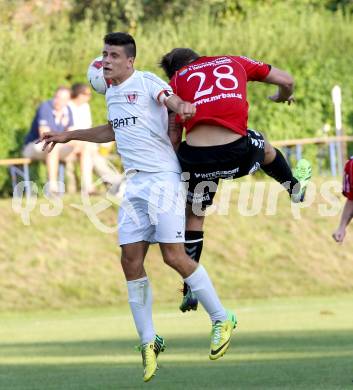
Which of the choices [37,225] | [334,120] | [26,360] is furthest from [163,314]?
[334,120]

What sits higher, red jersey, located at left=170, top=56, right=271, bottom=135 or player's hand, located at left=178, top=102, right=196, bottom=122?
player's hand, located at left=178, top=102, right=196, bottom=122

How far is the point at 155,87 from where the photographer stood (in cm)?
1043

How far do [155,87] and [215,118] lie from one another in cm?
52

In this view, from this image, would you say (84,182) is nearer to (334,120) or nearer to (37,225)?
(37,225)

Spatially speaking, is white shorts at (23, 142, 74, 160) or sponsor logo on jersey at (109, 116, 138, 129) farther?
white shorts at (23, 142, 74, 160)

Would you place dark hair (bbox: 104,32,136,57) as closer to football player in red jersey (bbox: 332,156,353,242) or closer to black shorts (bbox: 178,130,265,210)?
black shorts (bbox: 178,130,265,210)

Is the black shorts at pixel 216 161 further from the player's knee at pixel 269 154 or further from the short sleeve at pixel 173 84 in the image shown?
the short sleeve at pixel 173 84

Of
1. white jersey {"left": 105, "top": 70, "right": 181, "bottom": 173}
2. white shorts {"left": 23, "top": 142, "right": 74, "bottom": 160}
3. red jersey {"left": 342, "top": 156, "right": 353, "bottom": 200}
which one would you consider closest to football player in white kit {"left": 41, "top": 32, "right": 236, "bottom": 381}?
white jersey {"left": 105, "top": 70, "right": 181, "bottom": 173}

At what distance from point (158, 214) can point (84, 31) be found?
1457cm

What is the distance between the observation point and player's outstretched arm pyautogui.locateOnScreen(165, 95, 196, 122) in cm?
970

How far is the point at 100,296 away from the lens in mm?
19812

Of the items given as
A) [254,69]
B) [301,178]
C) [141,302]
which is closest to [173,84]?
[254,69]

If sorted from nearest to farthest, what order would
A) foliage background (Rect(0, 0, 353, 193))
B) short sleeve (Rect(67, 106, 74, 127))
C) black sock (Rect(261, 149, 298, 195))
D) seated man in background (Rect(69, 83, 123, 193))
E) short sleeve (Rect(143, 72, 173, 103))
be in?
short sleeve (Rect(143, 72, 173, 103)) < black sock (Rect(261, 149, 298, 195)) < short sleeve (Rect(67, 106, 74, 127)) < seated man in background (Rect(69, 83, 123, 193)) < foliage background (Rect(0, 0, 353, 193))

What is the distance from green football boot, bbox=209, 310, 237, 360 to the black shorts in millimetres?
1055
